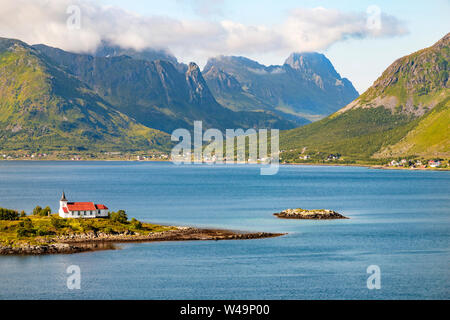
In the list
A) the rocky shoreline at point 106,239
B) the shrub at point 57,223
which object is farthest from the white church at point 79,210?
the rocky shoreline at point 106,239

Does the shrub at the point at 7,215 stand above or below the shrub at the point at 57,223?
above

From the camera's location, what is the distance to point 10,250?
348 ft

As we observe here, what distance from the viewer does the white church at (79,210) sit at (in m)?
122

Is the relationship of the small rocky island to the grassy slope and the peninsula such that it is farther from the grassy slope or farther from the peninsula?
the grassy slope

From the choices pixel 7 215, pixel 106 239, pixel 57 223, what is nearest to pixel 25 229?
pixel 57 223

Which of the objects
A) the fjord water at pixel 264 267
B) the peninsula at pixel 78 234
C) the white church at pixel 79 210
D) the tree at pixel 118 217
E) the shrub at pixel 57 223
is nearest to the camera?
the fjord water at pixel 264 267

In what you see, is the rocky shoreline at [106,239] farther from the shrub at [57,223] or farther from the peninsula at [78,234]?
the shrub at [57,223]

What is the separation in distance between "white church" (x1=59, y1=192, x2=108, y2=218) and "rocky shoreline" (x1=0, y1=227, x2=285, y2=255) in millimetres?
7612

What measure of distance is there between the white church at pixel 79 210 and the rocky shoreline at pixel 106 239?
761 cm

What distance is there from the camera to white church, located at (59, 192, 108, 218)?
12167cm

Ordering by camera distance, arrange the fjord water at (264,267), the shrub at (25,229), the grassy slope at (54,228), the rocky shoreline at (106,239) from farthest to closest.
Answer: the shrub at (25,229)
the grassy slope at (54,228)
the rocky shoreline at (106,239)
the fjord water at (264,267)
